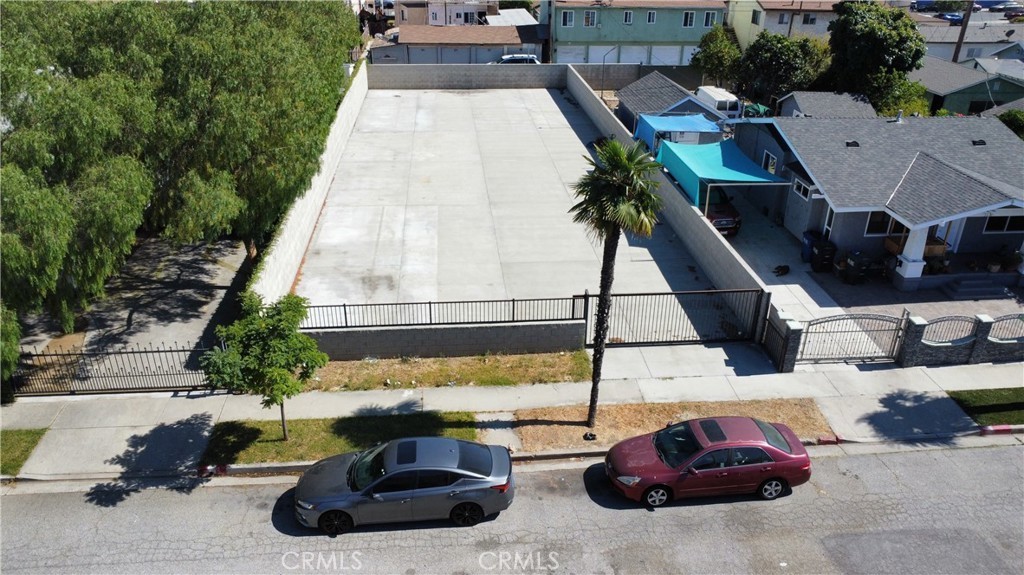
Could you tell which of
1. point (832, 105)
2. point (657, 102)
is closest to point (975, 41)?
point (832, 105)

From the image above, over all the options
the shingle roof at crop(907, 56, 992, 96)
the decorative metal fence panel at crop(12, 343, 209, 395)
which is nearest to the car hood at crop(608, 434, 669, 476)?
the decorative metal fence panel at crop(12, 343, 209, 395)

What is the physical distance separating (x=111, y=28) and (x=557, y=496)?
15499 mm

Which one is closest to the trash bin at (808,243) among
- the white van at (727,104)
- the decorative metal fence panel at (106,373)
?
the white van at (727,104)

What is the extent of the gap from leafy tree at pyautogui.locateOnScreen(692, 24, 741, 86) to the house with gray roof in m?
19.1

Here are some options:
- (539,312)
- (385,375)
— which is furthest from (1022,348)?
(385,375)

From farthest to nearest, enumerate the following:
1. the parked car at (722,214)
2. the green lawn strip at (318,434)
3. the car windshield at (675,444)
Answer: the parked car at (722,214) < the green lawn strip at (318,434) < the car windshield at (675,444)

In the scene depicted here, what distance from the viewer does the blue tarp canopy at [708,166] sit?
79.1 feet

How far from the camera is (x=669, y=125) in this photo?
30438 millimetres

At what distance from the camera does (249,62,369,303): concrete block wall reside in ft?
58.2

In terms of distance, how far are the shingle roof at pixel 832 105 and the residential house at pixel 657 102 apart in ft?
12.3

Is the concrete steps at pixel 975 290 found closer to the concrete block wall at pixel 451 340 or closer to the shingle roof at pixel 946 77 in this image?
the concrete block wall at pixel 451 340

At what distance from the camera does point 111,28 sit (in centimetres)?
1723

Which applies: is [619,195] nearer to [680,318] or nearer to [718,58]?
[680,318]

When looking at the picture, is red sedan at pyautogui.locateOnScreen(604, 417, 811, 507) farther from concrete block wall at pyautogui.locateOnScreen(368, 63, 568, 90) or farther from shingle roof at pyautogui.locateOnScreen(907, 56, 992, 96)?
concrete block wall at pyautogui.locateOnScreen(368, 63, 568, 90)
